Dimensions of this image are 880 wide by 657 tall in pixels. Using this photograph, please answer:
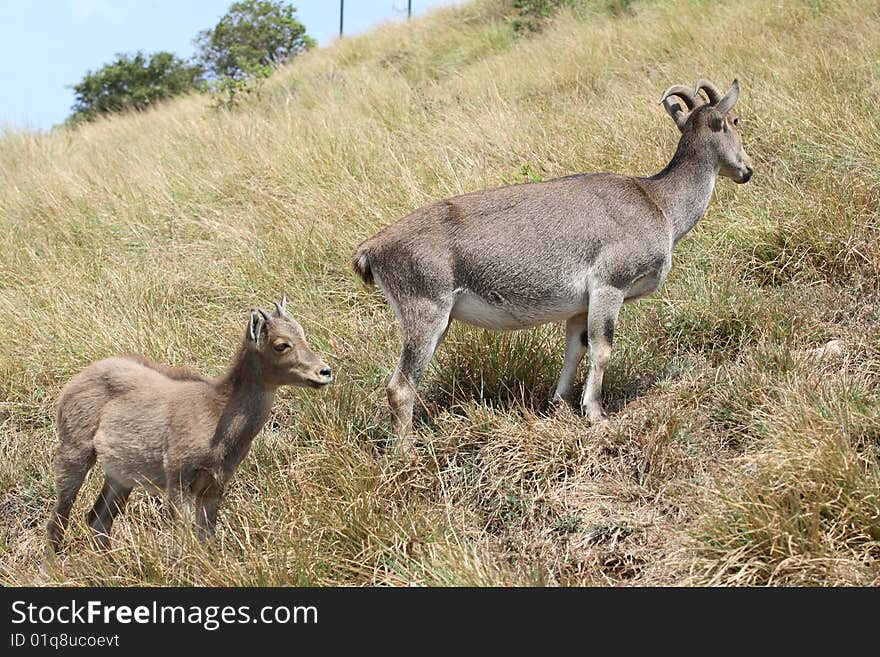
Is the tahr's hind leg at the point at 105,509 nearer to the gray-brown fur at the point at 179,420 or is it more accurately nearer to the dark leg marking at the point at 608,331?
the gray-brown fur at the point at 179,420

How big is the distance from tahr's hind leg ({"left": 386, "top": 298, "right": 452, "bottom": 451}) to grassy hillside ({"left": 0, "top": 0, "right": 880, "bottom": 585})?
28 centimetres

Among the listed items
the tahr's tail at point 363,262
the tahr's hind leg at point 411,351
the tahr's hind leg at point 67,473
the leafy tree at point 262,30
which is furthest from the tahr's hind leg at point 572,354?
the leafy tree at point 262,30

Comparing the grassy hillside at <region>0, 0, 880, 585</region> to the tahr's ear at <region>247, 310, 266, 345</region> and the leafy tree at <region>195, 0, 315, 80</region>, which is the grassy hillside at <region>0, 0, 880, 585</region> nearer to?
the tahr's ear at <region>247, 310, 266, 345</region>

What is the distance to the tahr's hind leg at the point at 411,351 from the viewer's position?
572 centimetres

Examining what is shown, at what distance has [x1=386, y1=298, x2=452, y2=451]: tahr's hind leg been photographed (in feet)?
18.8

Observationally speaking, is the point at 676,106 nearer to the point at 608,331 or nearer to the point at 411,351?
the point at 608,331

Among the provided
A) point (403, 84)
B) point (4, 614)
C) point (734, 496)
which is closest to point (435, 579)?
point (734, 496)

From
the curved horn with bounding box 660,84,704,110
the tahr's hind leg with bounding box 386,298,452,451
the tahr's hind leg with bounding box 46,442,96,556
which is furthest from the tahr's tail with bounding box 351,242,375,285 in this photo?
the curved horn with bounding box 660,84,704,110

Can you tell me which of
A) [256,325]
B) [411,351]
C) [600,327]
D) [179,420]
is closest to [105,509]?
[179,420]

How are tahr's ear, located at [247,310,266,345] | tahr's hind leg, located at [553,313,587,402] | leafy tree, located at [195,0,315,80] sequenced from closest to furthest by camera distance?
tahr's ear, located at [247,310,266,345]
tahr's hind leg, located at [553,313,587,402]
leafy tree, located at [195,0,315,80]

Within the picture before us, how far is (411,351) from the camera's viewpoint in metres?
5.74

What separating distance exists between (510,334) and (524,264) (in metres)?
0.95

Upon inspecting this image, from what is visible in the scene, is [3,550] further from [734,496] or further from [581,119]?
[581,119]

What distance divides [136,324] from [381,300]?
2.06 metres
